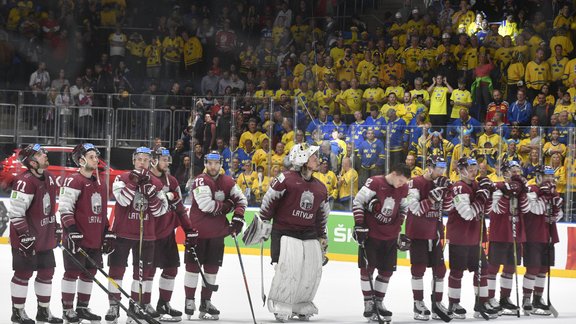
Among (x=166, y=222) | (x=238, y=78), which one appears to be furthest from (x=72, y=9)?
(x=166, y=222)

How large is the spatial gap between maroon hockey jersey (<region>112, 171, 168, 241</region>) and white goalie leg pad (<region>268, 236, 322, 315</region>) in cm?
123

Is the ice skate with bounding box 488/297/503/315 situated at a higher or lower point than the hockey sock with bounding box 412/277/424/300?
lower

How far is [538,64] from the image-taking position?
19203 millimetres

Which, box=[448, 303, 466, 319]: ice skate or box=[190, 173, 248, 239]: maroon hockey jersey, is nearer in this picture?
box=[190, 173, 248, 239]: maroon hockey jersey

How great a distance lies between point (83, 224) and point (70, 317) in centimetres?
82

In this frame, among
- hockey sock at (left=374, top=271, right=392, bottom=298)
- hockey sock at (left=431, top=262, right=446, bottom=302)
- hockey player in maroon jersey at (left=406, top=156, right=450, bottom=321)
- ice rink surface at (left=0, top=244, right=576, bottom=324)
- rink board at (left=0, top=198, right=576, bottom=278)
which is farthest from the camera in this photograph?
rink board at (left=0, top=198, right=576, bottom=278)

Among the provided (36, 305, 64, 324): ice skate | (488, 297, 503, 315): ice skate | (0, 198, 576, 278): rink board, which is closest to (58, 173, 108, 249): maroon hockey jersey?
(36, 305, 64, 324): ice skate

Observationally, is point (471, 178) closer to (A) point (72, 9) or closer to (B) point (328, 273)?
(B) point (328, 273)

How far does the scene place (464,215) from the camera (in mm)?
11383

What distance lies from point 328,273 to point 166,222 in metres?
4.78

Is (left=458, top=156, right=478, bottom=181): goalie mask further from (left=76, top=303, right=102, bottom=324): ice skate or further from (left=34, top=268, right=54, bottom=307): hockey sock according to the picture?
(left=34, top=268, right=54, bottom=307): hockey sock

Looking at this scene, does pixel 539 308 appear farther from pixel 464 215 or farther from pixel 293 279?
pixel 293 279

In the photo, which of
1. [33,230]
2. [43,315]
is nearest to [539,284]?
[43,315]

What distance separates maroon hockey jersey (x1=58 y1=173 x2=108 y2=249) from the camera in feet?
32.8
